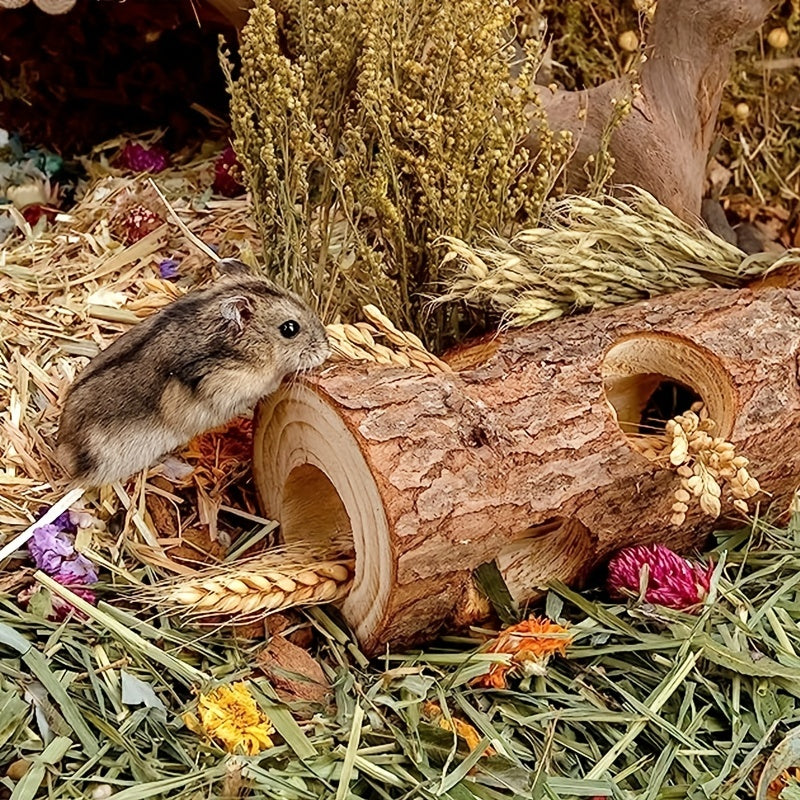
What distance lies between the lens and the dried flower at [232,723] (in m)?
2.43

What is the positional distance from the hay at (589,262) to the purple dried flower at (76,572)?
1285 millimetres

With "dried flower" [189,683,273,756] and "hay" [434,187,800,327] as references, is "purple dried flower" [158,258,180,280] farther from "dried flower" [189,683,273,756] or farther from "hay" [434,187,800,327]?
"dried flower" [189,683,273,756]

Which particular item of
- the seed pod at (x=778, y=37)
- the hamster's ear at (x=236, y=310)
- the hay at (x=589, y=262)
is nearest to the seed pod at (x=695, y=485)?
the hay at (x=589, y=262)

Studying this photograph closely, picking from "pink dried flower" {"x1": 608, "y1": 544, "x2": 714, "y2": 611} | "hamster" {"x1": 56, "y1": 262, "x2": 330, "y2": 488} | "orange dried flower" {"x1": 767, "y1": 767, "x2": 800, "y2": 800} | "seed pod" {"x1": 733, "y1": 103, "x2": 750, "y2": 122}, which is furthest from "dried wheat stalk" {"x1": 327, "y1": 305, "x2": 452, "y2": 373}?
"seed pod" {"x1": 733, "y1": 103, "x2": 750, "y2": 122}

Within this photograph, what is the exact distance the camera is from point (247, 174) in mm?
3408

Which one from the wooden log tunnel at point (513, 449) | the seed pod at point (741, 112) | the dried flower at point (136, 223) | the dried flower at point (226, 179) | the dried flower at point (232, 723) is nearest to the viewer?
the dried flower at point (232, 723)

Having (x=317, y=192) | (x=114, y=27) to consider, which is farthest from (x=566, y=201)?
(x=114, y=27)

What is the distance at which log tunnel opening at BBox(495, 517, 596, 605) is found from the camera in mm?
2977

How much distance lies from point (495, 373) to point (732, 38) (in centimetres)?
176

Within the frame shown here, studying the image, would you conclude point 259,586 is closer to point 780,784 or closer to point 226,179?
point 780,784

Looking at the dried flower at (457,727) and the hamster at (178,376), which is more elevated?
the hamster at (178,376)

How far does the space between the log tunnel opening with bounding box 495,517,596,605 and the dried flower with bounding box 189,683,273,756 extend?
0.84 meters

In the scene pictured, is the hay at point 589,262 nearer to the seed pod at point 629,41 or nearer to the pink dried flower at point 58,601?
the seed pod at point 629,41

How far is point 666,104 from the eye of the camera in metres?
3.71
